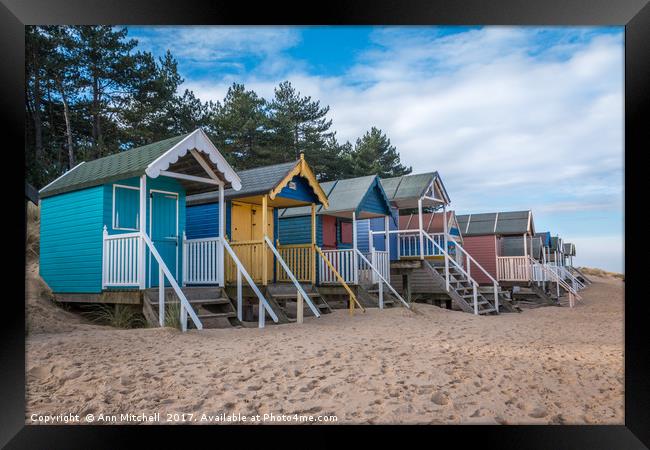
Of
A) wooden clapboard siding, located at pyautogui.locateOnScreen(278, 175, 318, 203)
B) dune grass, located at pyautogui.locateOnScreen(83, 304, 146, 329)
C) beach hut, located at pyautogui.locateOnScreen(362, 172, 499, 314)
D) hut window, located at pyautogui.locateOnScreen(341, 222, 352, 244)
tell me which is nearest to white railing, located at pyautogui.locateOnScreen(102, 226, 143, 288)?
dune grass, located at pyautogui.locateOnScreen(83, 304, 146, 329)

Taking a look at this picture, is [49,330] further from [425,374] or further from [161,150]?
[425,374]

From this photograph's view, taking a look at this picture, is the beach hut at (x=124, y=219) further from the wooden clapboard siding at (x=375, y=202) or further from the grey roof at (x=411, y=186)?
the grey roof at (x=411, y=186)

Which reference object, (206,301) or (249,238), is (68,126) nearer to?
(249,238)

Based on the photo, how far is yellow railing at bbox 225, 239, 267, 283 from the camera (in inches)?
420

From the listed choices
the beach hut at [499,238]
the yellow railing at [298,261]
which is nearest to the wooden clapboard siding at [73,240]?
the yellow railing at [298,261]

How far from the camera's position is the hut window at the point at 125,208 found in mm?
8898

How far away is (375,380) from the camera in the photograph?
474 centimetres

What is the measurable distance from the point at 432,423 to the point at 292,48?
5150mm

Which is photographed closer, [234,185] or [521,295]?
[234,185]

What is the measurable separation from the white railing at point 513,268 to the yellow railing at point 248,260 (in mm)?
11531

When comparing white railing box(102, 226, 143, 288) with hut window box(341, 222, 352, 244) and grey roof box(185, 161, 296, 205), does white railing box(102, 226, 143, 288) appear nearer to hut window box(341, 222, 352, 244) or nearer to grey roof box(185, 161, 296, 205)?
grey roof box(185, 161, 296, 205)

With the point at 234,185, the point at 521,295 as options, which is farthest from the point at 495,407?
the point at 521,295

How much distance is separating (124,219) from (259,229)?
13.7ft

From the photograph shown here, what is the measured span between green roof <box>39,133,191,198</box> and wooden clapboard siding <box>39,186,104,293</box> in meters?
0.14
